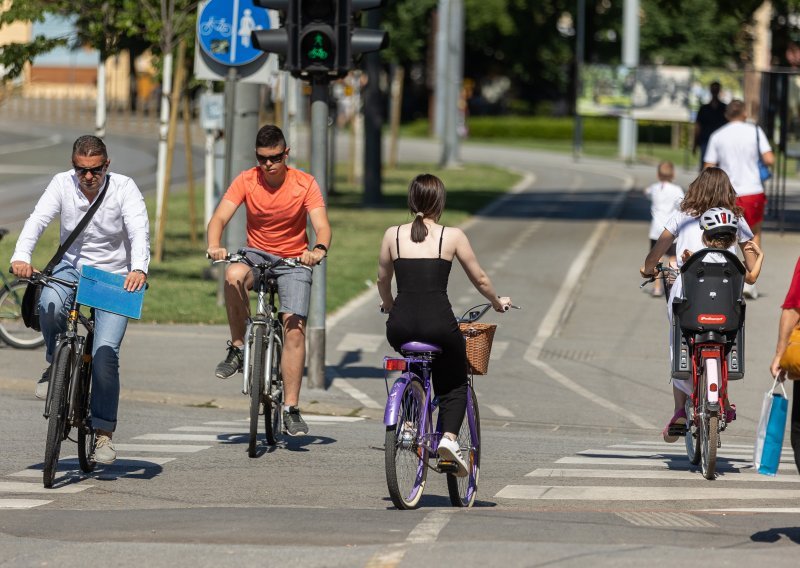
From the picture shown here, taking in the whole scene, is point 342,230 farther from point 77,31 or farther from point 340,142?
point 340,142

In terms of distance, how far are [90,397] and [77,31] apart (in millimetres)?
11320

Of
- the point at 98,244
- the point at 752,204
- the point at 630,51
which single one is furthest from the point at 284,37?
the point at 630,51

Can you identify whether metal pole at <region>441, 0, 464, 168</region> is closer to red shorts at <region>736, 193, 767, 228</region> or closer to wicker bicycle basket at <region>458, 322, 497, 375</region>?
red shorts at <region>736, 193, 767, 228</region>

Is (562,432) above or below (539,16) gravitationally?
below

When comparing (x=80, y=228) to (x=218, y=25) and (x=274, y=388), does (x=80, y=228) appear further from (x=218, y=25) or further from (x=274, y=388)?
(x=218, y=25)

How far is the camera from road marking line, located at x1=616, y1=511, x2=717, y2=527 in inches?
278

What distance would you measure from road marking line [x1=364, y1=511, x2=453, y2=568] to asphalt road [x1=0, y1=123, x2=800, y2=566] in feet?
0.06

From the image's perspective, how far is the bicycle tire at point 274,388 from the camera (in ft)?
30.3

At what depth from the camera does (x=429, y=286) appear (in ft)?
24.6

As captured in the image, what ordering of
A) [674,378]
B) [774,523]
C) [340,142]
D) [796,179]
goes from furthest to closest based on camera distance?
[340,142] → [796,179] → [674,378] → [774,523]

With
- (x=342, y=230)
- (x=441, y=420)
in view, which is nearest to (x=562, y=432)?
(x=441, y=420)

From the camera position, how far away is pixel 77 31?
19.0m

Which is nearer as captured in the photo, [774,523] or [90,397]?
[774,523]

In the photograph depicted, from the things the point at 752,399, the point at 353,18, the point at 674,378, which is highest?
the point at 353,18
